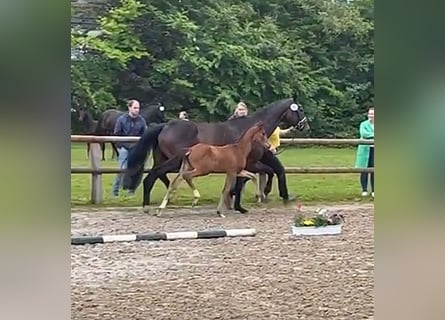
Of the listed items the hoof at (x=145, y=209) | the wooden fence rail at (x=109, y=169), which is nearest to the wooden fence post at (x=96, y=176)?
the wooden fence rail at (x=109, y=169)

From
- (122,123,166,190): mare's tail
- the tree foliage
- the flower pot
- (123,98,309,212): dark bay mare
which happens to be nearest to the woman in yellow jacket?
(123,98,309,212): dark bay mare

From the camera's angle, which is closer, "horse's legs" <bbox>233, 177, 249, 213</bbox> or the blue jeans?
the blue jeans

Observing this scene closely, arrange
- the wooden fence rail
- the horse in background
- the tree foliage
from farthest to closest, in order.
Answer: the tree foliage < the wooden fence rail < the horse in background

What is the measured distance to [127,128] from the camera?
2.03 meters

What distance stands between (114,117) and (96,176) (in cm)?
20

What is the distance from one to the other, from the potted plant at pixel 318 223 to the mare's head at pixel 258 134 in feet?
1.03

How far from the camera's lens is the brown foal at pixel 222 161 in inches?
86.3

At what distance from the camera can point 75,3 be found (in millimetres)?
1621

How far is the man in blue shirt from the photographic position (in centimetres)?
196

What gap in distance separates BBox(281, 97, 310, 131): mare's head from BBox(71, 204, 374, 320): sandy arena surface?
0.33m

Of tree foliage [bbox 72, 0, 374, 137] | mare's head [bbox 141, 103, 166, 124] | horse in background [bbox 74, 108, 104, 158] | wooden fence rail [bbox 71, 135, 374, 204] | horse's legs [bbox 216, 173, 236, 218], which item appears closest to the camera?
horse in background [bbox 74, 108, 104, 158]

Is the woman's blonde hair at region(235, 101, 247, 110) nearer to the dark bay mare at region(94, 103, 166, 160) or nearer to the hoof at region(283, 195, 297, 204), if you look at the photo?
the dark bay mare at region(94, 103, 166, 160)

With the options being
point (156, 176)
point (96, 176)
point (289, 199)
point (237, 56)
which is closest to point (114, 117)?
point (96, 176)

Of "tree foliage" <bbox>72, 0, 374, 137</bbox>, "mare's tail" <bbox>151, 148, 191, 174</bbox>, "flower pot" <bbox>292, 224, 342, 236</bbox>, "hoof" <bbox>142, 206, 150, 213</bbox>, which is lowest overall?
"flower pot" <bbox>292, 224, 342, 236</bbox>
